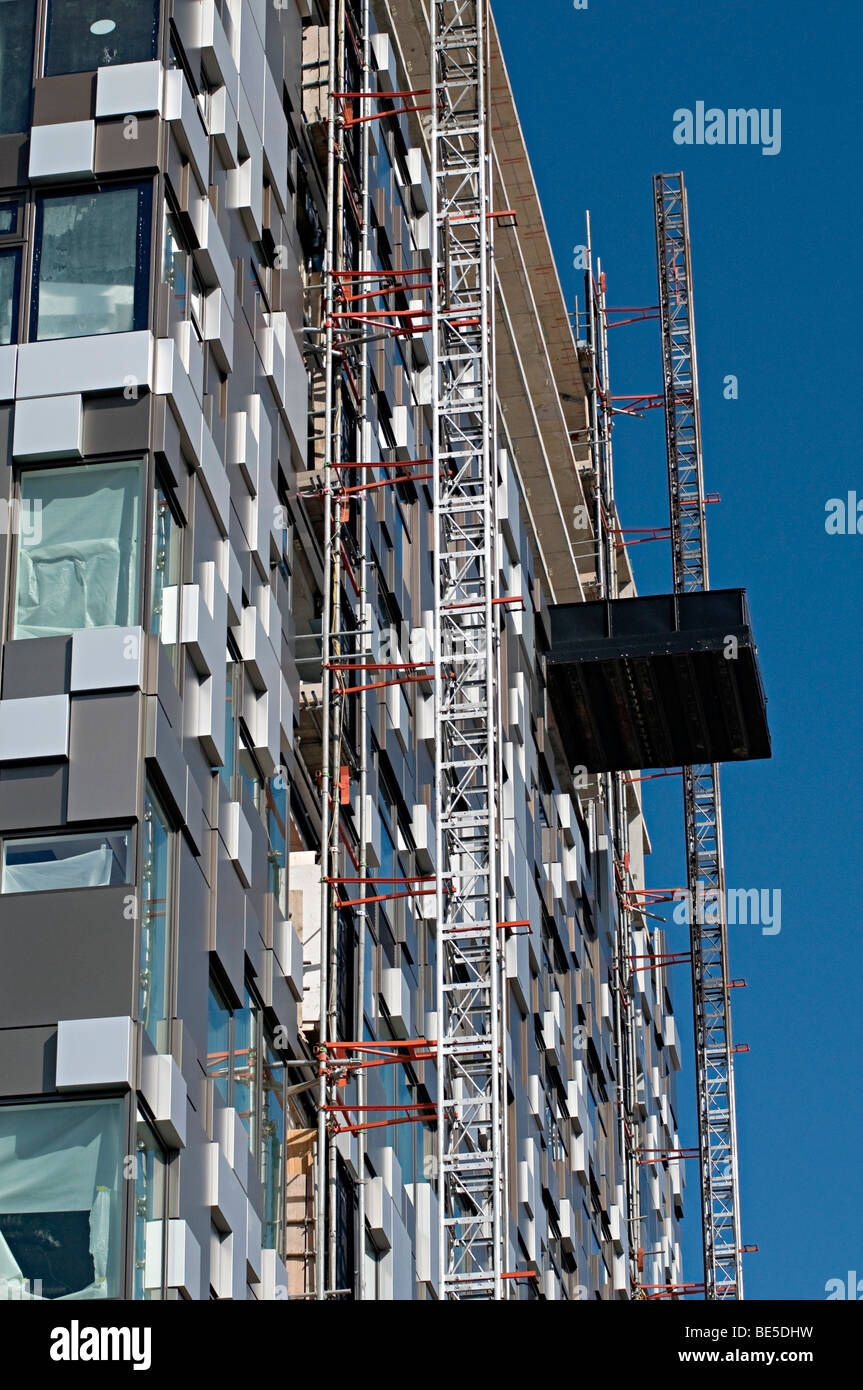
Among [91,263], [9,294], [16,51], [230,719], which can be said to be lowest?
[230,719]

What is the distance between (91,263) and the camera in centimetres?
3484

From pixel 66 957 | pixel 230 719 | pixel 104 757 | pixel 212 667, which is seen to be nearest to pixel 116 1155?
pixel 66 957

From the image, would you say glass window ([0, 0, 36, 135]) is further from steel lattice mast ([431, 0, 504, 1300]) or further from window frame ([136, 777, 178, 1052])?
steel lattice mast ([431, 0, 504, 1300])

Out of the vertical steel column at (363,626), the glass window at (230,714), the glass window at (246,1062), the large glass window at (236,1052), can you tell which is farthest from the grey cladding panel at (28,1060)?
the vertical steel column at (363,626)

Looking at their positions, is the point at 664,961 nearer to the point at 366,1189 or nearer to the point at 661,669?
the point at 661,669

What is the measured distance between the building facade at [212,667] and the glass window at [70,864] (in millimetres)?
36

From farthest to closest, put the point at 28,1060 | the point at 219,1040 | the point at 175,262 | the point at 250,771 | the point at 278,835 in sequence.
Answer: the point at 278,835 < the point at 250,771 < the point at 175,262 < the point at 219,1040 < the point at 28,1060

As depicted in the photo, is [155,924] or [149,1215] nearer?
[149,1215]

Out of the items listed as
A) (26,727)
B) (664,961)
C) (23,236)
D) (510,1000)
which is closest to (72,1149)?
(26,727)

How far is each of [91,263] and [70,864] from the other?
893cm

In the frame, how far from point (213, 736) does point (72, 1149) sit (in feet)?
24.0

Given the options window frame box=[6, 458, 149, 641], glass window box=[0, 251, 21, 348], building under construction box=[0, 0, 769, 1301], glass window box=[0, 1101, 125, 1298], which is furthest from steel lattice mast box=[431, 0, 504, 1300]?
glass window box=[0, 1101, 125, 1298]

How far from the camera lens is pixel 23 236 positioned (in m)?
35.2

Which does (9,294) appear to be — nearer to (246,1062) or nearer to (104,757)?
(104,757)
